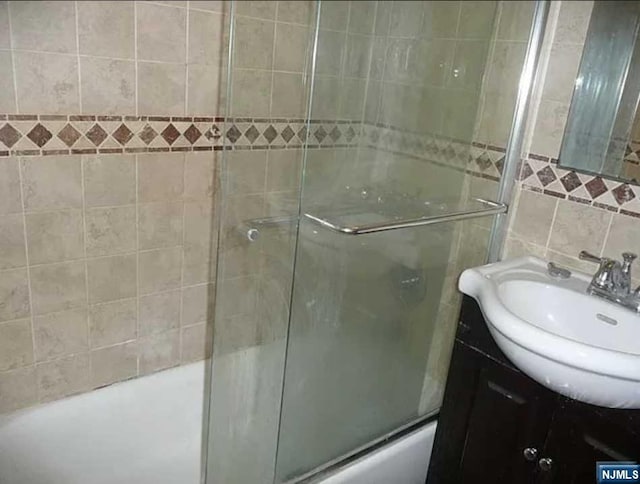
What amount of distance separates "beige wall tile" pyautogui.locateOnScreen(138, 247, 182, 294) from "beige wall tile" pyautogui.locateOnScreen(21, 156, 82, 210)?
0.28m

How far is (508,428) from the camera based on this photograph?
4.70ft

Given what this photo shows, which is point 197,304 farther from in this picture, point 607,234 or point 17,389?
point 607,234

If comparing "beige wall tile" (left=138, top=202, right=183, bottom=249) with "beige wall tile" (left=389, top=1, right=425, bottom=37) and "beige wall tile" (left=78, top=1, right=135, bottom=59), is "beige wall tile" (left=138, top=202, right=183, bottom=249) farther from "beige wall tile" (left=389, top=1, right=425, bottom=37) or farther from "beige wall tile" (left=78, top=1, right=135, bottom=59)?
"beige wall tile" (left=389, top=1, right=425, bottom=37)

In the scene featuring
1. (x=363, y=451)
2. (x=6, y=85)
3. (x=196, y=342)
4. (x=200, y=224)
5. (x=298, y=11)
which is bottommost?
(x=363, y=451)

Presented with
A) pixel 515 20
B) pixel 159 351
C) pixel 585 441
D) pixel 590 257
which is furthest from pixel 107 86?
pixel 585 441

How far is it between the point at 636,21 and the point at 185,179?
1.35m

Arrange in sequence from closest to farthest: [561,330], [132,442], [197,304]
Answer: [561,330]
[132,442]
[197,304]

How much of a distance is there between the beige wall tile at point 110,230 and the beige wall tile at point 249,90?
0.54 meters

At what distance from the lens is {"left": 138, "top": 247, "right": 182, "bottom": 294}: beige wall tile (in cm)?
168

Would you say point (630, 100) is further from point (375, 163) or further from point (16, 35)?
point (16, 35)

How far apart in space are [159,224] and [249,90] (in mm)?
612

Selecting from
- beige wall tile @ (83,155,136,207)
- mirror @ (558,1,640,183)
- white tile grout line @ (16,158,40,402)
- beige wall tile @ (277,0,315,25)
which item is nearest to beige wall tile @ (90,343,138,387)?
white tile grout line @ (16,158,40,402)

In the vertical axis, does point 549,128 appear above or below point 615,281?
above

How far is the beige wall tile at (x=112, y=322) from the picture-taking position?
1.63 m
